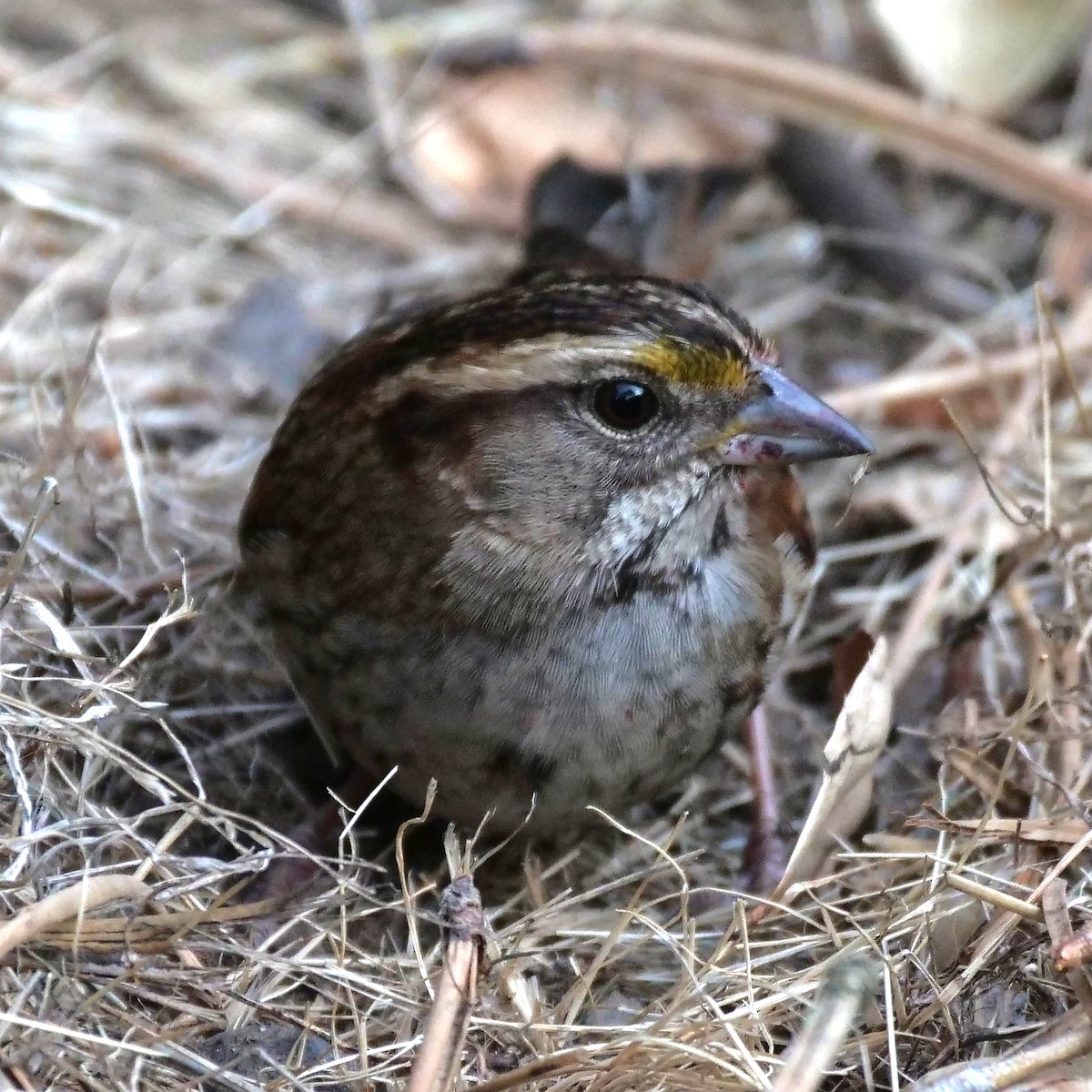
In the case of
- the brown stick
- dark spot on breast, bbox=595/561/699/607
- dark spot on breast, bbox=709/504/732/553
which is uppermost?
the brown stick

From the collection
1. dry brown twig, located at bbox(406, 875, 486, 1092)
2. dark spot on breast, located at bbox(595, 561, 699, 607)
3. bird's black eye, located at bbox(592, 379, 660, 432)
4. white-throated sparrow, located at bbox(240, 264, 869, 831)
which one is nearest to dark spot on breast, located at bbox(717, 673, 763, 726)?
white-throated sparrow, located at bbox(240, 264, 869, 831)

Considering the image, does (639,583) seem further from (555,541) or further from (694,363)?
(694,363)

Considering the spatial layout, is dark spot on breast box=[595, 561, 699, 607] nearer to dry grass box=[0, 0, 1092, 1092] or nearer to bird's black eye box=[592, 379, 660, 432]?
bird's black eye box=[592, 379, 660, 432]

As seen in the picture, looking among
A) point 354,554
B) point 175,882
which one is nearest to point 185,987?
point 175,882

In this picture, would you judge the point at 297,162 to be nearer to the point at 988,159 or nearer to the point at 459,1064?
the point at 988,159

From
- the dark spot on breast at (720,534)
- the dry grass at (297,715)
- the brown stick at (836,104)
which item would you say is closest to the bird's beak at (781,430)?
the dark spot on breast at (720,534)

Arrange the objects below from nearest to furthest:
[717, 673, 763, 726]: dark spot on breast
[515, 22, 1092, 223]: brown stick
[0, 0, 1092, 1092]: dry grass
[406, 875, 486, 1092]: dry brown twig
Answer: [406, 875, 486, 1092]: dry brown twig, [0, 0, 1092, 1092]: dry grass, [717, 673, 763, 726]: dark spot on breast, [515, 22, 1092, 223]: brown stick
